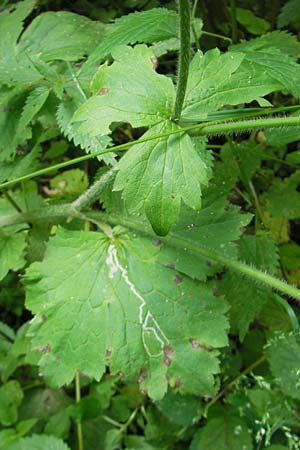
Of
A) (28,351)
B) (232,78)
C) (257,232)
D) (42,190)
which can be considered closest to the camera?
(232,78)

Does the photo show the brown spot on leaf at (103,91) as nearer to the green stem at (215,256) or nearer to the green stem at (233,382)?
the green stem at (215,256)

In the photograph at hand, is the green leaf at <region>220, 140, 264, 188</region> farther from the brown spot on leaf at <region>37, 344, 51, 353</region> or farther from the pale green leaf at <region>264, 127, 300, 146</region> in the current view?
the brown spot on leaf at <region>37, 344, 51, 353</region>

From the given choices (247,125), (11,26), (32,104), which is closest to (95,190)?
(32,104)

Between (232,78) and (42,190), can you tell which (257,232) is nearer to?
(232,78)

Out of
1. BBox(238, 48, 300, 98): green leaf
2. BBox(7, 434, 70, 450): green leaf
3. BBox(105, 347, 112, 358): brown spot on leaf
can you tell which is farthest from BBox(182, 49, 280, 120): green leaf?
BBox(7, 434, 70, 450): green leaf

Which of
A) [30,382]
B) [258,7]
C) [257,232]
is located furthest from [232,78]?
[30,382]

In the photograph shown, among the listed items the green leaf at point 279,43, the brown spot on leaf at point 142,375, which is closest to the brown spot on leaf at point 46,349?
the brown spot on leaf at point 142,375
